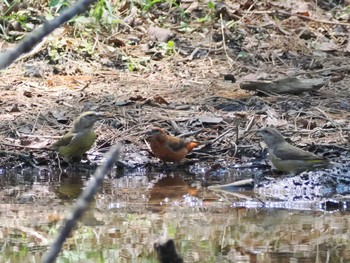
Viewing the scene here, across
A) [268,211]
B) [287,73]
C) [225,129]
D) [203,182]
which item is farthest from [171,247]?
[287,73]

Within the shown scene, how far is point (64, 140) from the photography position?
644 centimetres

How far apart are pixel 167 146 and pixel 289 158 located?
0.98m

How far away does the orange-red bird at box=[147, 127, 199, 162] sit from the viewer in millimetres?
6309

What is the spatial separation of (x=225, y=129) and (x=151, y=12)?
355 cm

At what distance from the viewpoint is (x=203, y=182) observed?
5.95 m

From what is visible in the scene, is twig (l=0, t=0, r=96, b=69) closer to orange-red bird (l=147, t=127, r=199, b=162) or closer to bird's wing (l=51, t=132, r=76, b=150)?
orange-red bird (l=147, t=127, r=199, b=162)

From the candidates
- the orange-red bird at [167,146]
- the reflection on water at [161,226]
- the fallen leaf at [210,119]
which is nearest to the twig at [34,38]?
the reflection on water at [161,226]

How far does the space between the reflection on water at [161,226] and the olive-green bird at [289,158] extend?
2.46 feet

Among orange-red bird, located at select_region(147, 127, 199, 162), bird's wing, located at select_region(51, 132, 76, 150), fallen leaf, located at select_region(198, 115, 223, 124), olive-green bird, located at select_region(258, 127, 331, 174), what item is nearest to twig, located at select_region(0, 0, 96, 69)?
olive-green bird, located at select_region(258, 127, 331, 174)

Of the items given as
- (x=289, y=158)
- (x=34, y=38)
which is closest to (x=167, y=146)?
(x=289, y=158)

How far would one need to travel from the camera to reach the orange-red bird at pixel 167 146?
6309 mm

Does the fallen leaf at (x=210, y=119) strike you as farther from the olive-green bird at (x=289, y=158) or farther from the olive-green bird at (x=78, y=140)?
the olive-green bird at (x=78, y=140)

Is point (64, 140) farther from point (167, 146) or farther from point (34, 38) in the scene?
point (34, 38)

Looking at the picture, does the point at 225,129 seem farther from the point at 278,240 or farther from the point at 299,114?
the point at 278,240
